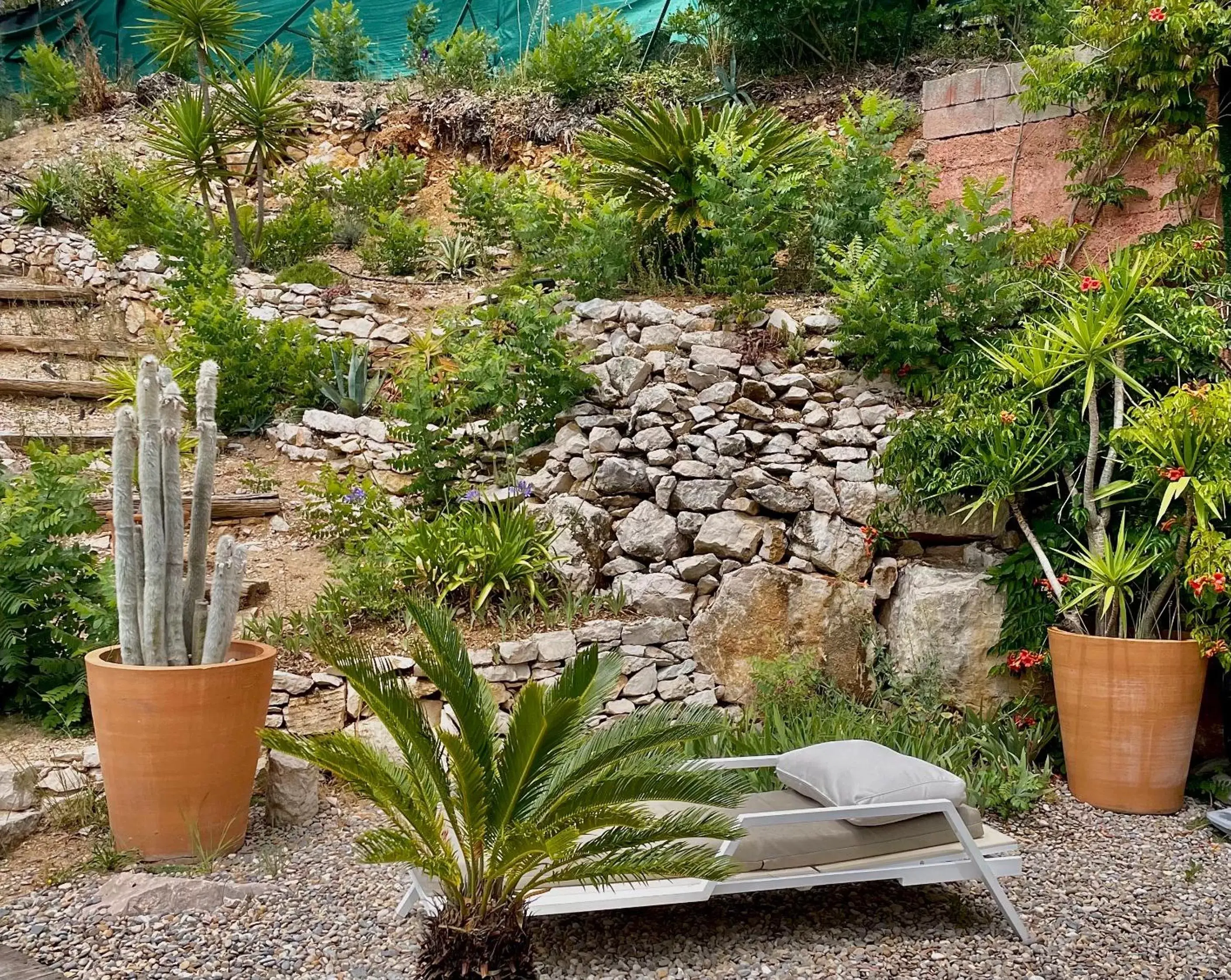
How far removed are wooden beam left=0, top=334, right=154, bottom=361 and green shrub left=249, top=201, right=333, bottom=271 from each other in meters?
1.28

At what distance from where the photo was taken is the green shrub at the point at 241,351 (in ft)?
22.0

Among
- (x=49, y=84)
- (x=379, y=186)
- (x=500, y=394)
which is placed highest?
(x=49, y=84)

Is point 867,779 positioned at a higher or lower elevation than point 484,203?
lower

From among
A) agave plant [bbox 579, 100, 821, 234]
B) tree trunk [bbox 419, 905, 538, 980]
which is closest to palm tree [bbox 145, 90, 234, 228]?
agave plant [bbox 579, 100, 821, 234]

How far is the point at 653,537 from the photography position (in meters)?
5.46

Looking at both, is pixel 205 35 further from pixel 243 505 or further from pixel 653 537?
pixel 653 537

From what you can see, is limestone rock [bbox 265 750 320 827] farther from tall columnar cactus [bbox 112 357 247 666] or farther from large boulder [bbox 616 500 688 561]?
large boulder [bbox 616 500 688 561]

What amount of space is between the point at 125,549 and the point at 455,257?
5.34 metres

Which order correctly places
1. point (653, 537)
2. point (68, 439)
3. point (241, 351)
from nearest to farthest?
point (653, 537), point (68, 439), point (241, 351)

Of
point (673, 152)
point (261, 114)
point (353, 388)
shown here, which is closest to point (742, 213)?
point (673, 152)

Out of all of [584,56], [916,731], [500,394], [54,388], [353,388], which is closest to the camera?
[916,731]

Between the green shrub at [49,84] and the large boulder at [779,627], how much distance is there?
1047 centimetres

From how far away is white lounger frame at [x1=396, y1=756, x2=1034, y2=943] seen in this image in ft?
10.3

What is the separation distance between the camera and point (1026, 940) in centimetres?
337
